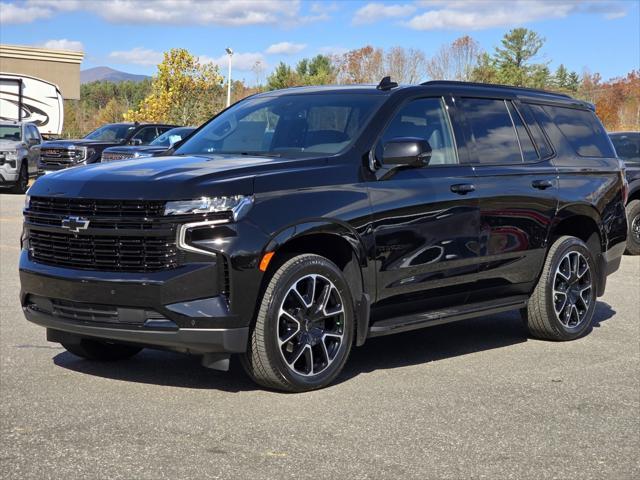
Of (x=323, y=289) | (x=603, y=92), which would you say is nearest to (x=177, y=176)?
(x=323, y=289)

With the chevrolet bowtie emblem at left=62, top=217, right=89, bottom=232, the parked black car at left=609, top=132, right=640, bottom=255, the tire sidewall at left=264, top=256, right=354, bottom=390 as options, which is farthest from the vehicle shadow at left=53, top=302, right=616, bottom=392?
the parked black car at left=609, top=132, right=640, bottom=255

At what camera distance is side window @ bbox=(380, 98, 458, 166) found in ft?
22.1

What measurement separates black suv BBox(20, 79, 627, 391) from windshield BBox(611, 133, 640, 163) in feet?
22.7

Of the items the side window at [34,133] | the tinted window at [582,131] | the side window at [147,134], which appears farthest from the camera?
the side window at [34,133]

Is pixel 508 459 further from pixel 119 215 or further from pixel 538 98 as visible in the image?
pixel 538 98

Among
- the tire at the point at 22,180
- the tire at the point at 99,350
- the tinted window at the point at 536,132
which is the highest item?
the tinted window at the point at 536,132

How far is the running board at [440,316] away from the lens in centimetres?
638

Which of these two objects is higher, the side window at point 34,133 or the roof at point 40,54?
the roof at point 40,54

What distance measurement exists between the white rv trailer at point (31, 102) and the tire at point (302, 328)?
3304 cm

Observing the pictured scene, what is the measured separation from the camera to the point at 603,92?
69.2 metres

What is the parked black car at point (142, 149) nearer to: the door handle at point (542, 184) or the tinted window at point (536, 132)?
the tinted window at point (536, 132)

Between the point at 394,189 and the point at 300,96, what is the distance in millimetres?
1210

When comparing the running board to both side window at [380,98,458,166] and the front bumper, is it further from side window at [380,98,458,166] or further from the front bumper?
the front bumper

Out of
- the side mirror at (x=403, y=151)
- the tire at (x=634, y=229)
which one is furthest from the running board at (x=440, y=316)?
the tire at (x=634, y=229)
